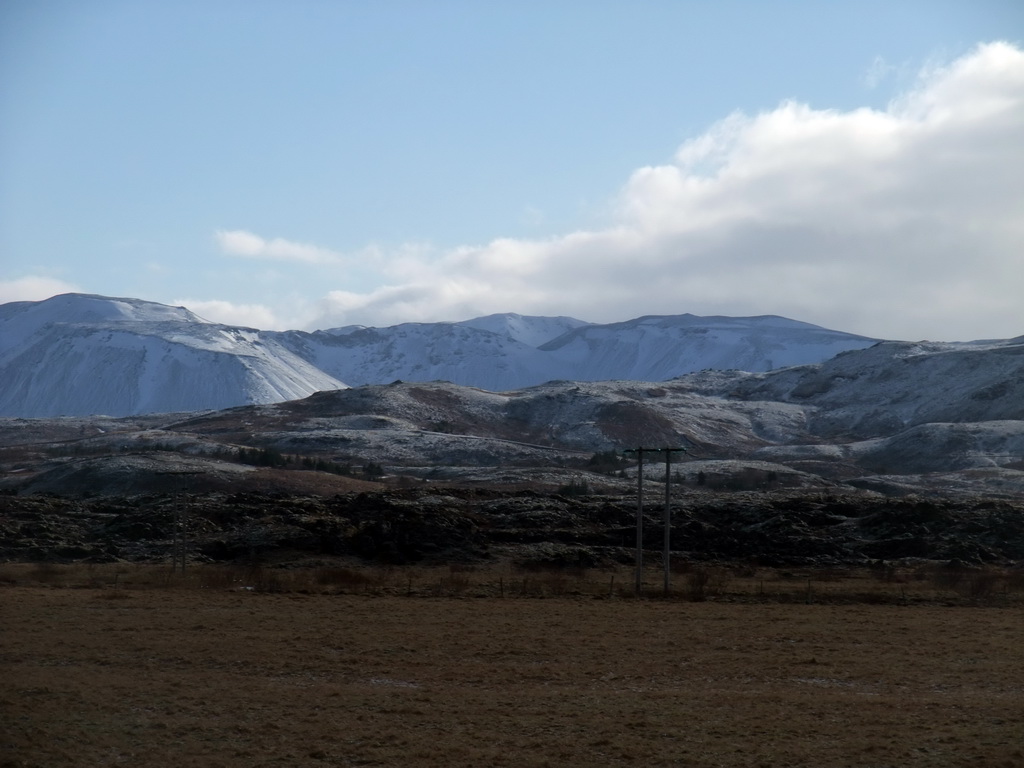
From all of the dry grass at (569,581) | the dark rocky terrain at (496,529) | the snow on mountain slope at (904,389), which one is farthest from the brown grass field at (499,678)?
the snow on mountain slope at (904,389)

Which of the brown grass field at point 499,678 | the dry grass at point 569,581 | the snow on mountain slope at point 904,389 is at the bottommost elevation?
the dry grass at point 569,581

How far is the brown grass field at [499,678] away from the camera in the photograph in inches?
666

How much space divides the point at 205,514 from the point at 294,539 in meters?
10.2

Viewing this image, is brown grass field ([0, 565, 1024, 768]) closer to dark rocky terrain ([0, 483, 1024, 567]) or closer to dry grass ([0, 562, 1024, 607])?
dry grass ([0, 562, 1024, 607])

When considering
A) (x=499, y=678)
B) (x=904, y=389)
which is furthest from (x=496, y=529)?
(x=904, y=389)

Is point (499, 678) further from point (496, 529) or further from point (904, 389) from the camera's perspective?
point (904, 389)

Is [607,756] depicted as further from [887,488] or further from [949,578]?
[887,488]

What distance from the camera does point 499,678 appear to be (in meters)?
23.3

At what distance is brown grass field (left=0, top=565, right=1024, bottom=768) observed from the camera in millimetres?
16906

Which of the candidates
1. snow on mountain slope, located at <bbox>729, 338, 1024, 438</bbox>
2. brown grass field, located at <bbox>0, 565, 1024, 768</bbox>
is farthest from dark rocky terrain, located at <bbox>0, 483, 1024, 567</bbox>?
snow on mountain slope, located at <bbox>729, 338, 1024, 438</bbox>

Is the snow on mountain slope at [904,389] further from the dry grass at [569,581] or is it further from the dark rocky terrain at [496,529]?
the dry grass at [569,581]

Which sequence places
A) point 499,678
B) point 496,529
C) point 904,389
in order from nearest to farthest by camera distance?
point 499,678
point 496,529
point 904,389

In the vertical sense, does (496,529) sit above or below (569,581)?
above

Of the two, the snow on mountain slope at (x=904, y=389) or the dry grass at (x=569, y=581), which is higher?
the snow on mountain slope at (x=904, y=389)
